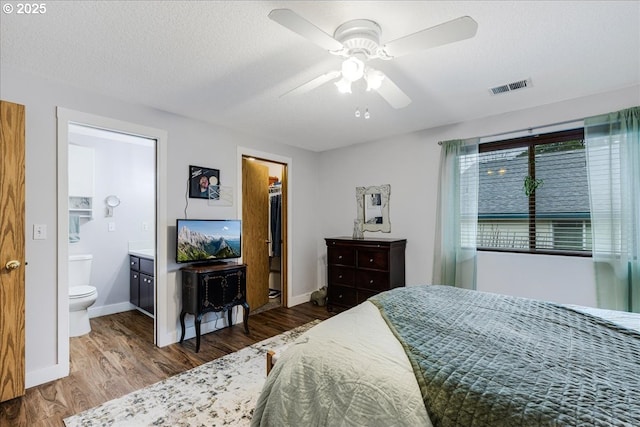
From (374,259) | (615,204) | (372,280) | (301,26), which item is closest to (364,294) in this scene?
(372,280)

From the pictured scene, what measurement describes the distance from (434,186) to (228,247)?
2.55 meters

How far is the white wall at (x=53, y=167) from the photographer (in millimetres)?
2295

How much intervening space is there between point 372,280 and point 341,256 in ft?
1.76

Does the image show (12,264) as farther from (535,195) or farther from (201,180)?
(535,195)

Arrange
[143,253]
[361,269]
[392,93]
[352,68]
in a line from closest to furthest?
1. [352,68]
2. [392,93]
3. [361,269]
4. [143,253]

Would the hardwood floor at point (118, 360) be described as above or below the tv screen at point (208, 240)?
below

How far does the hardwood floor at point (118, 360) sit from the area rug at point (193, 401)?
14cm

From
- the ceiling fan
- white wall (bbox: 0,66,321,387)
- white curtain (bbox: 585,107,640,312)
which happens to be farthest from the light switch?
white curtain (bbox: 585,107,640,312)

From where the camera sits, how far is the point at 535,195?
3.02 meters

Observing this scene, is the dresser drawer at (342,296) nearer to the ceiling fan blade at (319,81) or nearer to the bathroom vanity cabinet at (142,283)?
the bathroom vanity cabinet at (142,283)

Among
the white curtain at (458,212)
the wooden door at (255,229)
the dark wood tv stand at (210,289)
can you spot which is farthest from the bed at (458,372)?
the wooden door at (255,229)

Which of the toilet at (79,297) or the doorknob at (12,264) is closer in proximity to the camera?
the doorknob at (12,264)

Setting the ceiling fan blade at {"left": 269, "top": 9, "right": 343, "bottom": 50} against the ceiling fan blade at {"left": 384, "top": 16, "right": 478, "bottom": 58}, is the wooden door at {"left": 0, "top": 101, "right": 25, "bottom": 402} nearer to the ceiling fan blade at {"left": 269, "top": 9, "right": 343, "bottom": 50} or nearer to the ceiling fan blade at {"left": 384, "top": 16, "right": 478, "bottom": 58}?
the ceiling fan blade at {"left": 269, "top": 9, "right": 343, "bottom": 50}

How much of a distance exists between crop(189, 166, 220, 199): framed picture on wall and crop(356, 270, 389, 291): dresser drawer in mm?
2090
